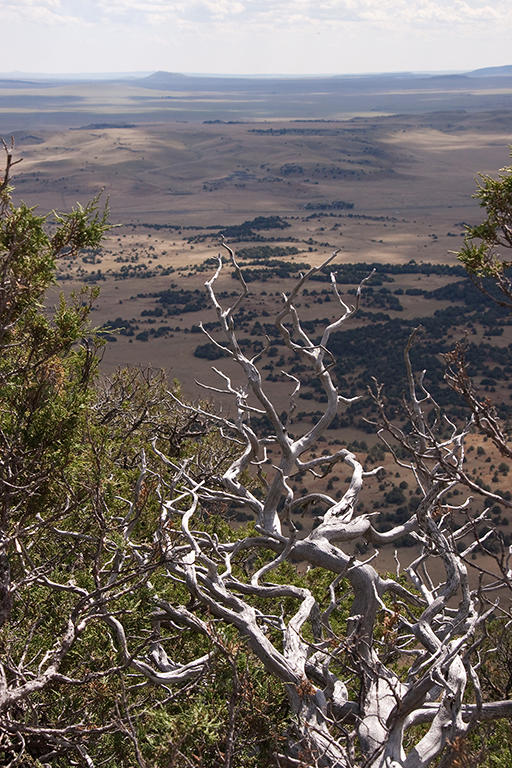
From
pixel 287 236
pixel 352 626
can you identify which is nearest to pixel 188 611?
pixel 352 626

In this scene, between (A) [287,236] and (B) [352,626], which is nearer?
(B) [352,626]

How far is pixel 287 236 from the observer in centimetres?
9744

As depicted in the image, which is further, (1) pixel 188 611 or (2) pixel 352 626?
(1) pixel 188 611

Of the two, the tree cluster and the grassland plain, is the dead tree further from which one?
the grassland plain

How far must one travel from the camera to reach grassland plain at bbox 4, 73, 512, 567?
4859 cm

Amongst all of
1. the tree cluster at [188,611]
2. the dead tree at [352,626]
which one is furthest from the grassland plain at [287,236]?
the tree cluster at [188,611]

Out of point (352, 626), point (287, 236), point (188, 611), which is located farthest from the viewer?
point (287, 236)

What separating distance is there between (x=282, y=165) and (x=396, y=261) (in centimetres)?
7725

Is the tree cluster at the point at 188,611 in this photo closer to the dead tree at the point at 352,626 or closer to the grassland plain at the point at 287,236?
the dead tree at the point at 352,626

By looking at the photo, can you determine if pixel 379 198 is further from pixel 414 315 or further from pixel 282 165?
pixel 414 315

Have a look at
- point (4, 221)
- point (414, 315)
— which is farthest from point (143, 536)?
point (414, 315)

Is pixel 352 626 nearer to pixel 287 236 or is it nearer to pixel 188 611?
pixel 188 611

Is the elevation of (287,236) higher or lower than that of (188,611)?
lower

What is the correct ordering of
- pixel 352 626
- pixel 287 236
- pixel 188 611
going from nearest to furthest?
1. pixel 352 626
2. pixel 188 611
3. pixel 287 236
